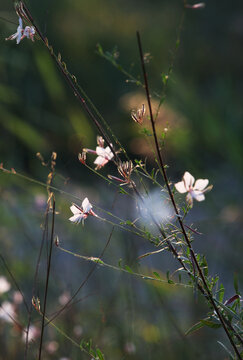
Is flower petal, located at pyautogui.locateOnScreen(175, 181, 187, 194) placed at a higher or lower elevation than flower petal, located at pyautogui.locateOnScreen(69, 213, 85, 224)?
lower

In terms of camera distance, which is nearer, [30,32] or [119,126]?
[30,32]

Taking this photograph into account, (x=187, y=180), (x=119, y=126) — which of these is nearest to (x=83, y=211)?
(x=187, y=180)

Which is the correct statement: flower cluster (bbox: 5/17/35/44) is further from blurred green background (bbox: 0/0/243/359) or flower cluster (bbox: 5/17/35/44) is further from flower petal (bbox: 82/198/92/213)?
blurred green background (bbox: 0/0/243/359)

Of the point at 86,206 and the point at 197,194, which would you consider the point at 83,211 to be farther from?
the point at 197,194

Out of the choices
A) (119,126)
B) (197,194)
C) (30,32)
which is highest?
(119,126)

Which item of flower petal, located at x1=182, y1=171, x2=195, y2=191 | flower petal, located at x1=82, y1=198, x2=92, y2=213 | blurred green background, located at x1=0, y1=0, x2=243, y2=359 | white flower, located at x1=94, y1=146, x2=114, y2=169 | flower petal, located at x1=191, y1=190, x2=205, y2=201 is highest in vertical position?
blurred green background, located at x1=0, y1=0, x2=243, y2=359

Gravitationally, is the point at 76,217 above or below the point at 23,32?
below

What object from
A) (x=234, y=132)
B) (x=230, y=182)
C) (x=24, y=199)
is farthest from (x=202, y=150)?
(x=24, y=199)

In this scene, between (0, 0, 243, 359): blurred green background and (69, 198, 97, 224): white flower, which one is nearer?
(69, 198, 97, 224): white flower

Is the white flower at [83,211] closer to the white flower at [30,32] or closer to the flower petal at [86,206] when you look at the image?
the flower petal at [86,206]

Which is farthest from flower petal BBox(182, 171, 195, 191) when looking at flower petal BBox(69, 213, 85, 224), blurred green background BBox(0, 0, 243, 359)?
blurred green background BBox(0, 0, 243, 359)
